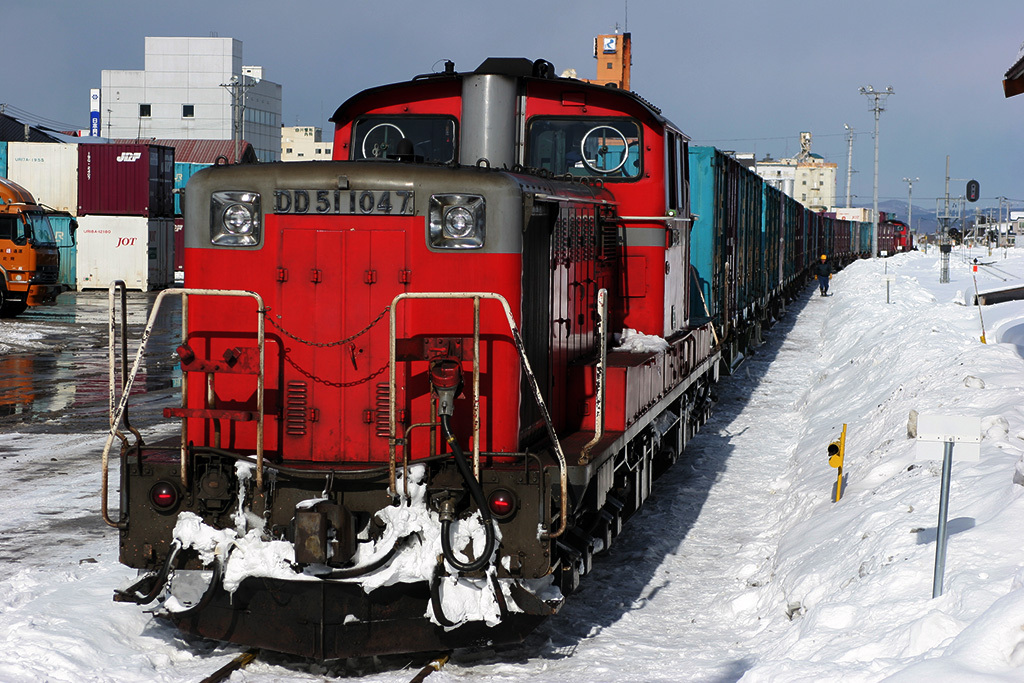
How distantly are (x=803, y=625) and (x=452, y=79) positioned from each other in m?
4.44

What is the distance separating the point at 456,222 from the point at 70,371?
1487cm

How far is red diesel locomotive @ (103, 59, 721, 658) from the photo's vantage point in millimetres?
5301

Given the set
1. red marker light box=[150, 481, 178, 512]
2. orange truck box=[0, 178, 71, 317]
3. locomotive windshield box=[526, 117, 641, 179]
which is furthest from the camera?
orange truck box=[0, 178, 71, 317]

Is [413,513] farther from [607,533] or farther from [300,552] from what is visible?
[607,533]

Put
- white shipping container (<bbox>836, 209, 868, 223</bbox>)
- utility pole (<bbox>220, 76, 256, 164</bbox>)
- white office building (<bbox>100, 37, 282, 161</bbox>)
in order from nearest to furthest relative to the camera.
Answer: utility pole (<bbox>220, 76, 256, 164</bbox>)
white shipping container (<bbox>836, 209, 868, 223</bbox>)
white office building (<bbox>100, 37, 282, 161</bbox>)

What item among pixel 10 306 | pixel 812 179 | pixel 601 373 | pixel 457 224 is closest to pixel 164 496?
pixel 457 224

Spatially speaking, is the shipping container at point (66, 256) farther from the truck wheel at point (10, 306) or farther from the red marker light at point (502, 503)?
the red marker light at point (502, 503)

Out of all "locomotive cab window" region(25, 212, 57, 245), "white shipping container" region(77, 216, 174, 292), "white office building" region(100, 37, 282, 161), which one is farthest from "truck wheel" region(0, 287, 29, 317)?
"white office building" region(100, 37, 282, 161)

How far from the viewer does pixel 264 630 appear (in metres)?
5.38

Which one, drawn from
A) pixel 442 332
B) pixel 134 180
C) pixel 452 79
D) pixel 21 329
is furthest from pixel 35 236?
pixel 442 332

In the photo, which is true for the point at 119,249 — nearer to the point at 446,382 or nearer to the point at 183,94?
the point at 446,382

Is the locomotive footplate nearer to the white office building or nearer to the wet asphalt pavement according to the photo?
the wet asphalt pavement

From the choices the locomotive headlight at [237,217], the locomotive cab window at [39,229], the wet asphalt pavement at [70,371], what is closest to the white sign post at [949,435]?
the locomotive headlight at [237,217]

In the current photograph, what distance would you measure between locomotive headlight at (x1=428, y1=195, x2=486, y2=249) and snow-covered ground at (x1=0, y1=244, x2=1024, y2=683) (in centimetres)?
231
